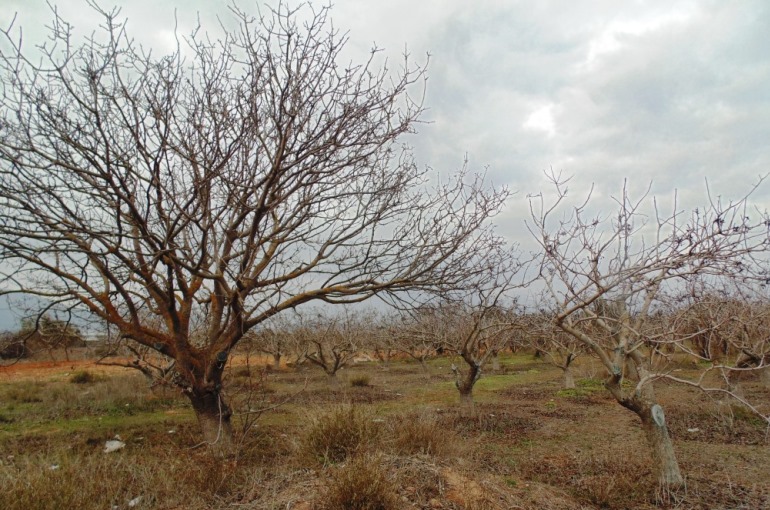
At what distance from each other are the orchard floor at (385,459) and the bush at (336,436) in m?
0.02

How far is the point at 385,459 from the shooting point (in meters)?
5.37

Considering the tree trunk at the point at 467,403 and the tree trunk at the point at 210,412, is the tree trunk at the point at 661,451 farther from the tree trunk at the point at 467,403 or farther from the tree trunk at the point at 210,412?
the tree trunk at the point at 467,403

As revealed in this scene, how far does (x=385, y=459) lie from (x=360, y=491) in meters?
1.36

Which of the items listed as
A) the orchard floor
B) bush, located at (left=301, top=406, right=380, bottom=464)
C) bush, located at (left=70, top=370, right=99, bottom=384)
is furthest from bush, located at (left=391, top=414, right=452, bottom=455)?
bush, located at (left=70, top=370, right=99, bottom=384)

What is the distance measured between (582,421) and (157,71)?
1239 centimetres

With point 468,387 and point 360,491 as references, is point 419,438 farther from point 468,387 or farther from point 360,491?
point 468,387

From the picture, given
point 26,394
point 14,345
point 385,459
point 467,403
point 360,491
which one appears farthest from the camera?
point 26,394

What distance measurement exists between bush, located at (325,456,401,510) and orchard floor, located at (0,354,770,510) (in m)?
0.01

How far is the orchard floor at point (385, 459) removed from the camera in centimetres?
445

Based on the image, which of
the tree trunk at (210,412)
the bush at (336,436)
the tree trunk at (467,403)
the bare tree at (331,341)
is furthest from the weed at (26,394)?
the bush at (336,436)

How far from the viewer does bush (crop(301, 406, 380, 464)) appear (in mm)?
6109

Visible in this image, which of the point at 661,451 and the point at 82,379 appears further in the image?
the point at 82,379

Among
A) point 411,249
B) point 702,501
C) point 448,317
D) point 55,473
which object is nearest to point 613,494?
point 702,501

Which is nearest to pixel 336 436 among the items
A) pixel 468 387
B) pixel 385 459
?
pixel 385 459
